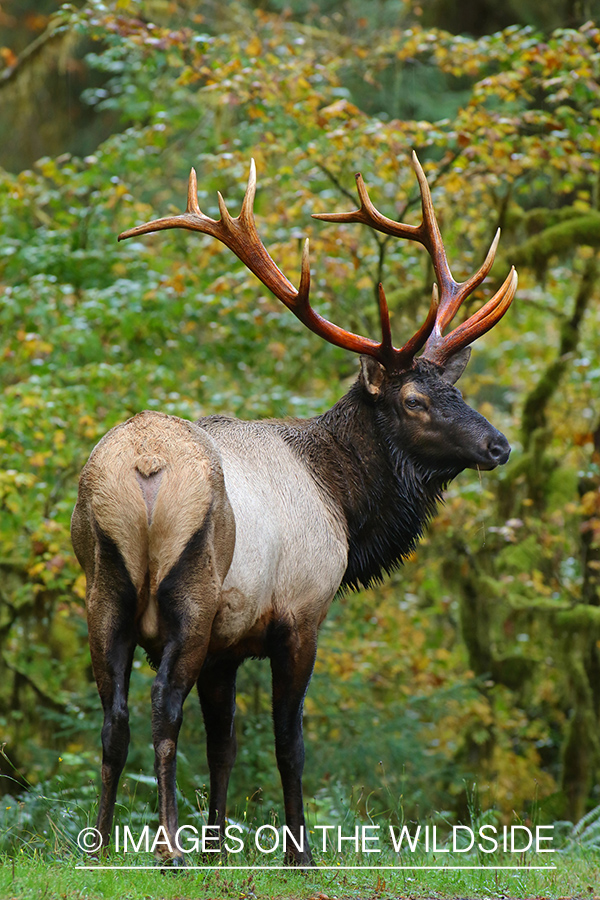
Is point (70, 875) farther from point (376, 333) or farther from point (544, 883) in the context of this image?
point (376, 333)

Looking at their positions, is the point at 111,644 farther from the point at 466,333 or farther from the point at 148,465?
the point at 466,333

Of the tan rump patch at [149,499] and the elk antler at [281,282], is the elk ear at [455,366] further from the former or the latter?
the tan rump patch at [149,499]

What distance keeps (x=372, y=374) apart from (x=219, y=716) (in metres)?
2.15

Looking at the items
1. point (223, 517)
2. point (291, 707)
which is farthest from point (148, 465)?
point (291, 707)

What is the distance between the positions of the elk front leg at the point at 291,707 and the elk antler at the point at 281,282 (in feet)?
5.58

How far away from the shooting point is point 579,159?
938 centimetres

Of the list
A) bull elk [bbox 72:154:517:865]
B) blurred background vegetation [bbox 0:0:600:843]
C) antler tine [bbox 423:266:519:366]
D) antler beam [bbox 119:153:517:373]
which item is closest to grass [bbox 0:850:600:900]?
bull elk [bbox 72:154:517:865]

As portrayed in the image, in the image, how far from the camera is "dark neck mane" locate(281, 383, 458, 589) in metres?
6.10

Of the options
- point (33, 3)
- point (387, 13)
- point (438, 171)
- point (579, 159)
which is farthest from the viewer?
point (33, 3)

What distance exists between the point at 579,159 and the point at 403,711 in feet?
17.7

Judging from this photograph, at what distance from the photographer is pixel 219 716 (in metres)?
5.73

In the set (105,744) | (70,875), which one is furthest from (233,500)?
(70,875)

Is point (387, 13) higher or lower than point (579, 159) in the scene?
higher

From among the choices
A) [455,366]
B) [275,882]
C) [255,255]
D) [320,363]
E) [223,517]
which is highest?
[320,363]
